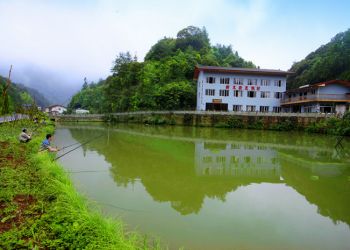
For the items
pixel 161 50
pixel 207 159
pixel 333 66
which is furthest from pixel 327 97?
pixel 161 50

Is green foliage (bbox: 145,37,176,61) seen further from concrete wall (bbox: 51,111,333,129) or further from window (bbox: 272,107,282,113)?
window (bbox: 272,107,282,113)

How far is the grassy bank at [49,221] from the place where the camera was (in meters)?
4.54

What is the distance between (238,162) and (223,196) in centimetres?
621

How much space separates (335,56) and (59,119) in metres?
50.9

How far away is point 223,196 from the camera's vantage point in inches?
364

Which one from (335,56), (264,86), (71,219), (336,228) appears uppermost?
(335,56)

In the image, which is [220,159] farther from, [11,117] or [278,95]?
[278,95]

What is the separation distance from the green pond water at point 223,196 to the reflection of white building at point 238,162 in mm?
47

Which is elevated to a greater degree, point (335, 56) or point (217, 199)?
point (335, 56)

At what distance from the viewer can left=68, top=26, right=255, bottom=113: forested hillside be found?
47281 mm

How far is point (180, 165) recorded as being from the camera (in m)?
13.6

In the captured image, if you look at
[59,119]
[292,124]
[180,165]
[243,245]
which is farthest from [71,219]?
[59,119]

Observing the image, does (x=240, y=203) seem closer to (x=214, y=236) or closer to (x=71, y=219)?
(x=214, y=236)

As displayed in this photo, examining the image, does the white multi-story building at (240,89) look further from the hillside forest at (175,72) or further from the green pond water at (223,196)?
the green pond water at (223,196)
